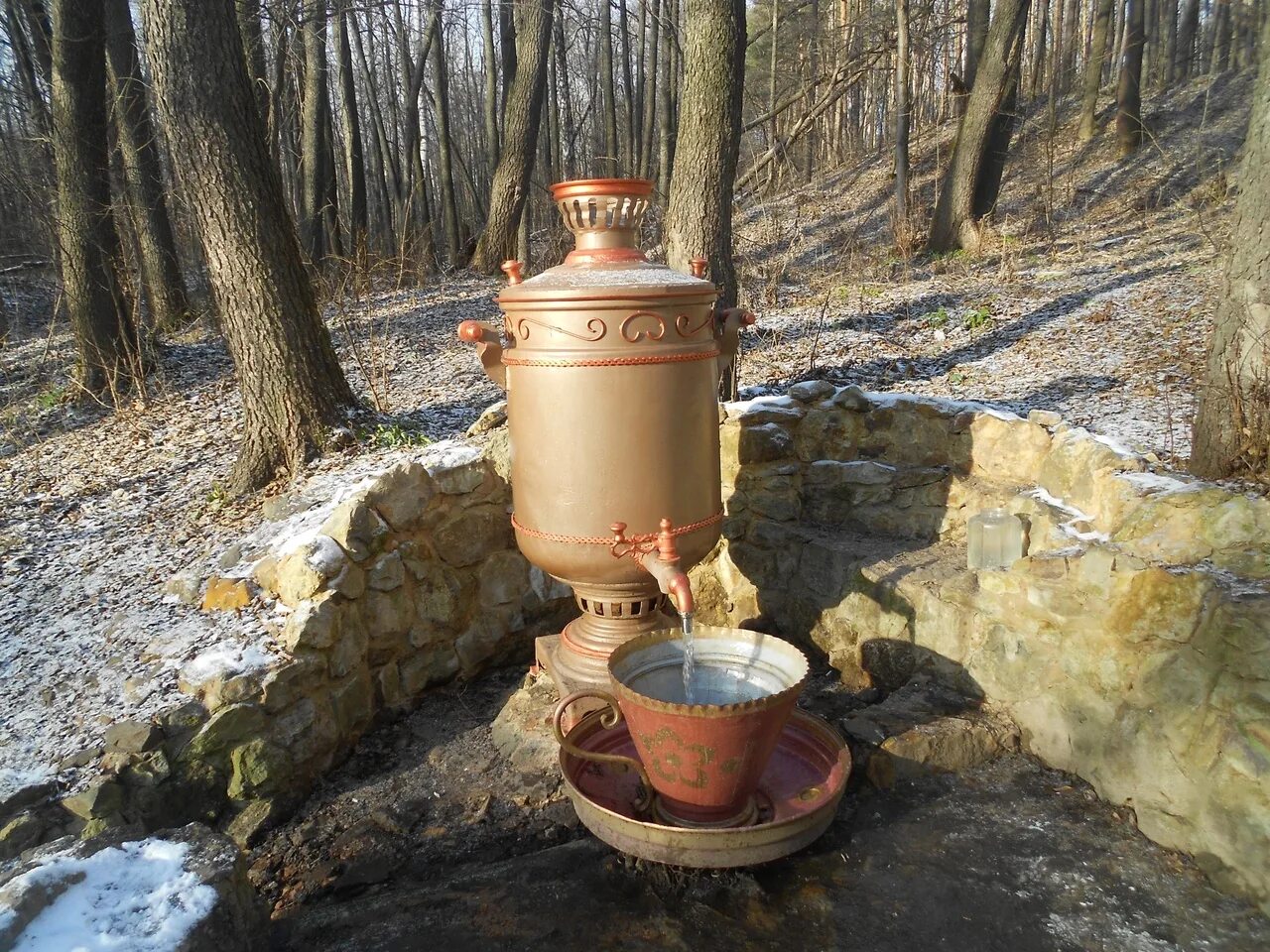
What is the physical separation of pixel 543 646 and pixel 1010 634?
5.77 feet

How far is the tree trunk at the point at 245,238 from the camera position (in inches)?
152

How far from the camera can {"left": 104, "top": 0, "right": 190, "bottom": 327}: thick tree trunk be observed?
22.9 feet

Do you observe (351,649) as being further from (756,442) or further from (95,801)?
(756,442)

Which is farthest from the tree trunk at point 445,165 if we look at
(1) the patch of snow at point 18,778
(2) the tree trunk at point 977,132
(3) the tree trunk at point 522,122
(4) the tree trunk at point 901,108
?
(1) the patch of snow at point 18,778

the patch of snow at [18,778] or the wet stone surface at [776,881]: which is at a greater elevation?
the patch of snow at [18,778]

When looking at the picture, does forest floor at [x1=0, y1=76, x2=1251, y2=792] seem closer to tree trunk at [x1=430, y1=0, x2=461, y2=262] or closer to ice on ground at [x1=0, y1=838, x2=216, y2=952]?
ice on ground at [x1=0, y1=838, x2=216, y2=952]

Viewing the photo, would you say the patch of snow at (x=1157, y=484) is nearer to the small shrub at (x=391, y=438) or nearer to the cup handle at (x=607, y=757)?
the cup handle at (x=607, y=757)

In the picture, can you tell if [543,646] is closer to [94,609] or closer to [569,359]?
[569,359]

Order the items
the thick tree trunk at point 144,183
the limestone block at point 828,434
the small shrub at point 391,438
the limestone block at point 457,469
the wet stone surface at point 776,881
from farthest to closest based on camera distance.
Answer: the thick tree trunk at point 144,183 < the small shrub at point 391,438 < the limestone block at point 828,434 < the limestone block at point 457,469 < the wet stone surface at point 776,881

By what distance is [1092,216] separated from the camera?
10055 millimetres

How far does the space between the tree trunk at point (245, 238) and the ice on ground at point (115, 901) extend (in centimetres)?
238

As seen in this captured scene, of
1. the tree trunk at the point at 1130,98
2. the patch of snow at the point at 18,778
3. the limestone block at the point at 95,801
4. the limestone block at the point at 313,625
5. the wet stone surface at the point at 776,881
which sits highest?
the tree trunk at the point at 1130,98

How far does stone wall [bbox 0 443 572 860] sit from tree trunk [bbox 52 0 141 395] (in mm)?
2792

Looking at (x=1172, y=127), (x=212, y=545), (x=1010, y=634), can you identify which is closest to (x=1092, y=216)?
(x=1172, y=127)
